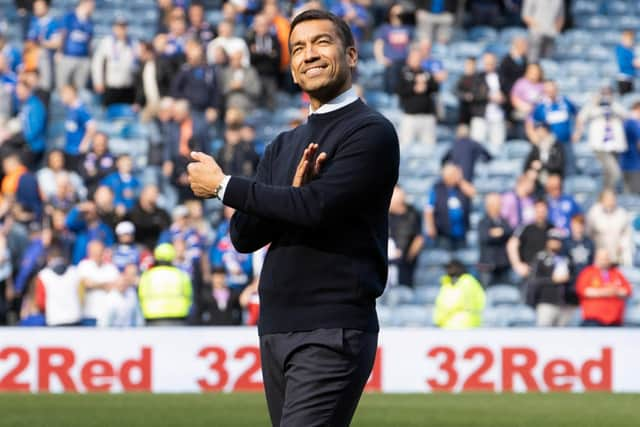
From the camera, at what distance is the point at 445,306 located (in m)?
18.5

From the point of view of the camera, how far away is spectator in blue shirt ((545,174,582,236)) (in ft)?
65.0

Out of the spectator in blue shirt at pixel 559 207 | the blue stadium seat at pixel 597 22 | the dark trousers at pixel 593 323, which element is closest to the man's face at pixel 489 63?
the spectator in blue shirt at pixel 559 207

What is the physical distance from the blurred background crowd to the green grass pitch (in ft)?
6.15

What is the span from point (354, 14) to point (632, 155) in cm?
468

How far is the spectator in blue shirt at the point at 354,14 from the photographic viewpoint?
23469mm

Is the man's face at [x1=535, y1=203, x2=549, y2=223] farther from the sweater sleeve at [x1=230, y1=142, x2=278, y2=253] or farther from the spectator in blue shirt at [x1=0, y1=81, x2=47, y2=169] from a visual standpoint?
the sweater sleeve at [x1=230, y1=142, x2=278, y2=253]

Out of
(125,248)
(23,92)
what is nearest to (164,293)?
(125,248)

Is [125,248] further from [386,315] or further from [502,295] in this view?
[502,295]

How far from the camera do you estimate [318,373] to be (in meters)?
4.94

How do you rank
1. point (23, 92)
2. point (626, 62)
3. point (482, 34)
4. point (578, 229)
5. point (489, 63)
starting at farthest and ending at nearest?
1. point (482, 34)
2. point (626, 62)
3. point (489, 63)
4. point (23, 92)
5. point (578, 229)

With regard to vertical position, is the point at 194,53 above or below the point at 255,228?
below

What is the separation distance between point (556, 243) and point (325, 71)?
14.4 metres

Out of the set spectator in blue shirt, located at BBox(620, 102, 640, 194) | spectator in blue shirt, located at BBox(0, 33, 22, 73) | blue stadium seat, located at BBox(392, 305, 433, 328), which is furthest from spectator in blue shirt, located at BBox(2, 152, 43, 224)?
spectator in blue shirt, located at BBox(620, 102, 640, 194)

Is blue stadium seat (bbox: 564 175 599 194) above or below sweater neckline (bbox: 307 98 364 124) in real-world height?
below
